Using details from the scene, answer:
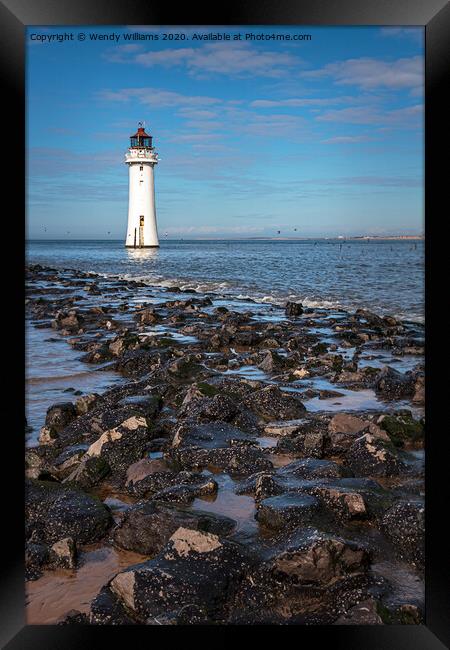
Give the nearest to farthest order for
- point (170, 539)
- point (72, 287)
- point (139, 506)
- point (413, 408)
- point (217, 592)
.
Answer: point (217, 592) < point (170, 539) < point (139, 506) < point (413, 408) < point (72, 287)

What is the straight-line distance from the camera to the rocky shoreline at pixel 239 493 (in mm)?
3713

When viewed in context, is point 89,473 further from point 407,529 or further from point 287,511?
point 407,529

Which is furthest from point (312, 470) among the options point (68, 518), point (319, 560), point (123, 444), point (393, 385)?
point (393, 385)

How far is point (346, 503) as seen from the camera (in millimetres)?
4734

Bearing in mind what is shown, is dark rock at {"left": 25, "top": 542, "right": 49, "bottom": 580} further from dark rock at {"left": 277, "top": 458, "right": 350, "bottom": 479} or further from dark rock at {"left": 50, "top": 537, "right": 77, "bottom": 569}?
dark rock at {"left": 277, "top": 458, "right": 350, "bottom": 479}

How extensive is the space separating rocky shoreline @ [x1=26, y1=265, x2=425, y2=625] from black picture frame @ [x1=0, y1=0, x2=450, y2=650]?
1.02 ft
